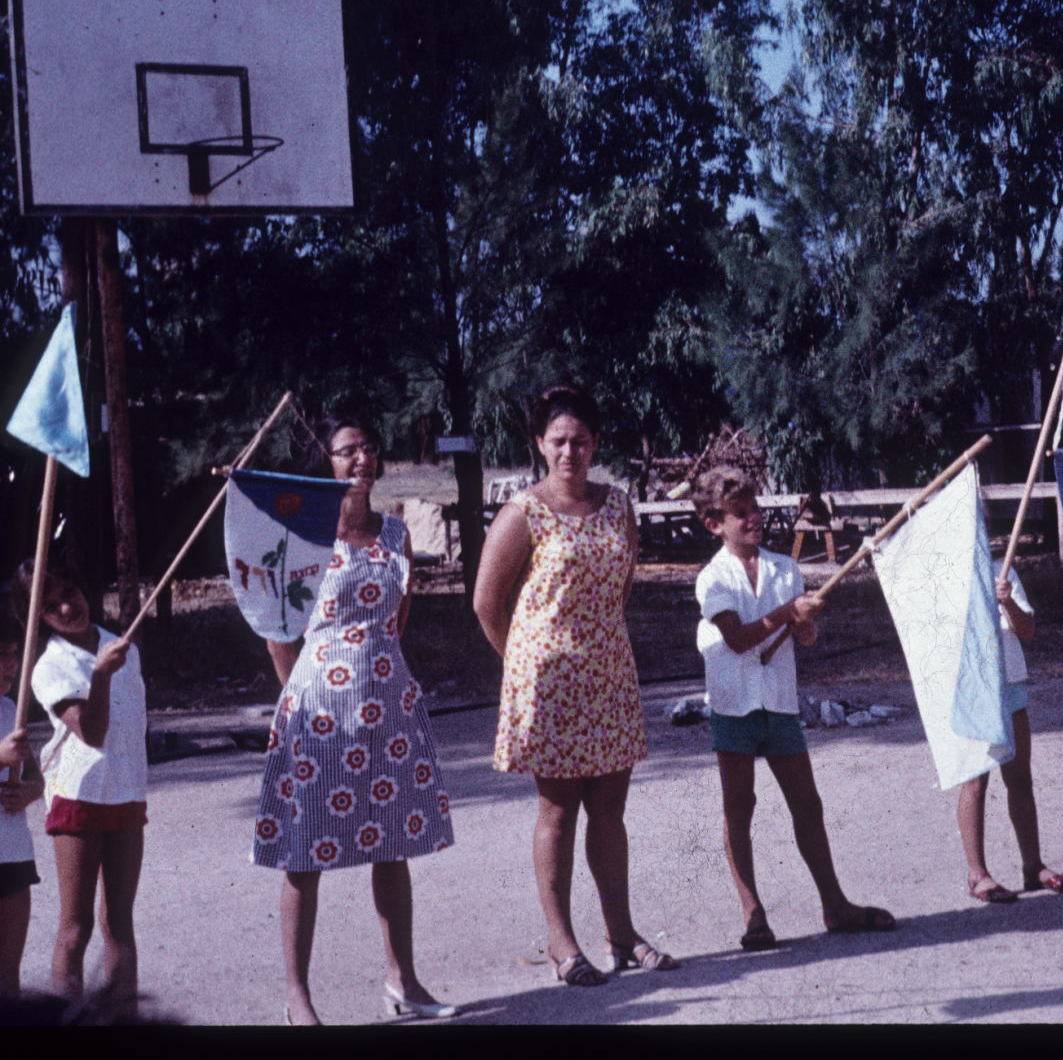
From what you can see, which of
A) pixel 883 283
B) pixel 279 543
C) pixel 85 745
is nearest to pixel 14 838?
pixel 85 745

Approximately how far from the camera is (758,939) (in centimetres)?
462

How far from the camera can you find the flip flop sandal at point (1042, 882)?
504cm

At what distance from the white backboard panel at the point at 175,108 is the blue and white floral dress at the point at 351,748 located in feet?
16.3

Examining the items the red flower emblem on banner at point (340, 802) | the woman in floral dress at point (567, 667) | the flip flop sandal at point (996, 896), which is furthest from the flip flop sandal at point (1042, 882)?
the red flower emblem on banner at point (340, 802)

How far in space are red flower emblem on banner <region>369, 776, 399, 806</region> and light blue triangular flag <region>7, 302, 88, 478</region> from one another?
3.52ft

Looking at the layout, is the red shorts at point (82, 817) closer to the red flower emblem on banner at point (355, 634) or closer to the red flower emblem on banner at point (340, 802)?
the red flower emblem on banner at point (340, 802)

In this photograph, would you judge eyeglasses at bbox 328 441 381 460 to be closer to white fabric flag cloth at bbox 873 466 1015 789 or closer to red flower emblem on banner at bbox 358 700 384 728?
red flower emblem on banner at bbox 358 700 384 728

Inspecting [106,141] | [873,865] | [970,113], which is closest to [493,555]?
[873,865]

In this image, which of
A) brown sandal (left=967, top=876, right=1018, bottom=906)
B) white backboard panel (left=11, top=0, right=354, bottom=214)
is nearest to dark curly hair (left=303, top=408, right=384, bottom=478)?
brown sandal (left=967, top=876, right=1018, bottom=906)

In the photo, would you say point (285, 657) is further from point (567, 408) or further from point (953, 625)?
point (953, 625)

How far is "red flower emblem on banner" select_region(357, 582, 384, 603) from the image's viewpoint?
4.05 metres

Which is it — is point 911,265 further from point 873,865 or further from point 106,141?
point 873,865

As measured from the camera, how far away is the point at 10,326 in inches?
520

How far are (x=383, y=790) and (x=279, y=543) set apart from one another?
68cm
